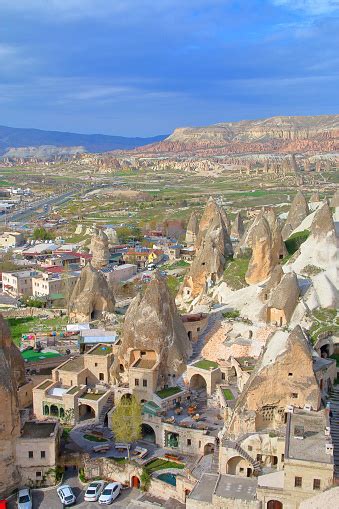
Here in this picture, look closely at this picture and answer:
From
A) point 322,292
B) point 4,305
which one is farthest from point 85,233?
point 322,292

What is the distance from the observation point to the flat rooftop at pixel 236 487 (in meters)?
24.2

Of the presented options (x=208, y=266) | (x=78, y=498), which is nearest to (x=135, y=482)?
(x=78, y=498)

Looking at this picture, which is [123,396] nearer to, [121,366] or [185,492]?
[121,366]

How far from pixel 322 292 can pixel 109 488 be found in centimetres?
1811

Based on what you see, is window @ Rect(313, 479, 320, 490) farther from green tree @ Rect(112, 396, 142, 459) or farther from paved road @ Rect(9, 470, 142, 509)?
green tree @ Rect(112, 396, 142, 459)

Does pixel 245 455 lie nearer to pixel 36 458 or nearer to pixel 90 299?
pixel 36 458

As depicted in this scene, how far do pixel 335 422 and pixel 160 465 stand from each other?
837 centimetres

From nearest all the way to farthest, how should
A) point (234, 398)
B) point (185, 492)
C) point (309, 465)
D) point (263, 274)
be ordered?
point (309, 465) < point (185, 492) < point (234, 398) < point (263, 274)

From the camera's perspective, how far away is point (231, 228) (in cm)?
7744

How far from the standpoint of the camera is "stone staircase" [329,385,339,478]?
25.7 meters

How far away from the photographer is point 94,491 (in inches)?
1074

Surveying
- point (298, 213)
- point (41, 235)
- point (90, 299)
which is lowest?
point (90, 299)

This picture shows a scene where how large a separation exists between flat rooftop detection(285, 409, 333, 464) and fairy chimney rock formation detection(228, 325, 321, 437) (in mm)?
880

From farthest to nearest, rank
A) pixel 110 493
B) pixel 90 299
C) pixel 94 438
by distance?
pixel 90 299
pixel 94 438
pixel 110 493
